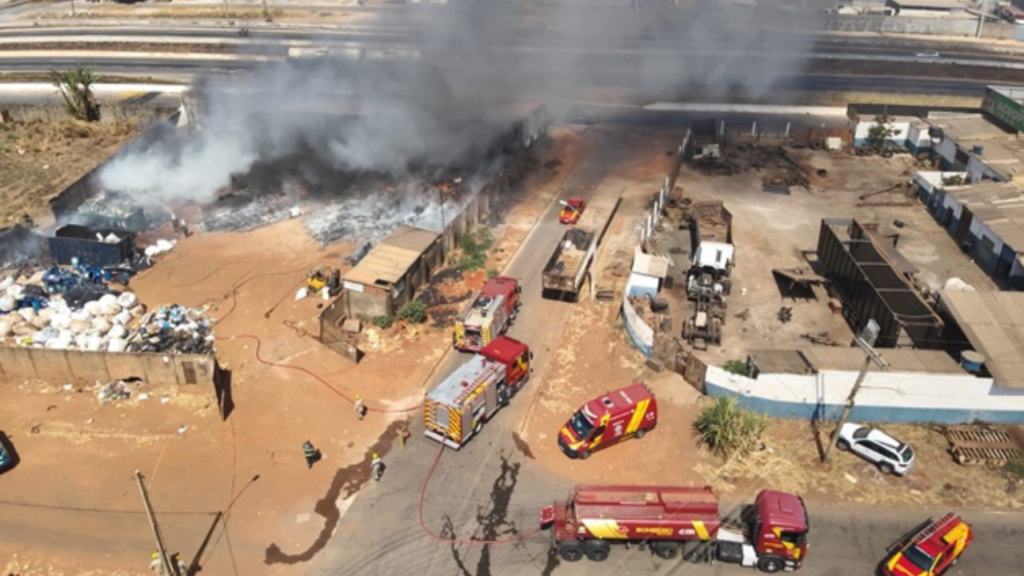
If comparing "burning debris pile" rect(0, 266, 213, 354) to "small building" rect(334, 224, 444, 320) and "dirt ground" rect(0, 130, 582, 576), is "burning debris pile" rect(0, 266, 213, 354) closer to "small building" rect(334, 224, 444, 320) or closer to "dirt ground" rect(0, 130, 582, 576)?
"dirt ground" rect(0, 130, 582, 576)

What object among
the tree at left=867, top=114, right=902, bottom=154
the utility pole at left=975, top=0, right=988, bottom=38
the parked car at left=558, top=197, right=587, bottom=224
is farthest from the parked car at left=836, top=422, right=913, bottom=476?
the utility pole at left=975, top=0, right=988, bottom=38

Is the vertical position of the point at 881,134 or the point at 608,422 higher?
the point at 881,134

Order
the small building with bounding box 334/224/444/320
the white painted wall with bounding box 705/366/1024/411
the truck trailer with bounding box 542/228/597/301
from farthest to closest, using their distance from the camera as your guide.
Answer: the truck trailer with bounding box 542/228/597/301
the small building with bounding box 334/224/444/320
the white painted wall with bounding box 705/366/1024/411

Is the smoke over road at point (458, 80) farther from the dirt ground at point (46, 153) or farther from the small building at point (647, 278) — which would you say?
the small building at point (647, 278)

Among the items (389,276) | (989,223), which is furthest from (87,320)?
(989,223)

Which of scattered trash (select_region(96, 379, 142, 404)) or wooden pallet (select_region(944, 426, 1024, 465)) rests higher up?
scattered trash (select_region(96, 379, 142, 404))

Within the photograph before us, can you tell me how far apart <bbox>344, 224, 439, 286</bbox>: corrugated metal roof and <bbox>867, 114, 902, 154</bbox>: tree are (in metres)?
40.4

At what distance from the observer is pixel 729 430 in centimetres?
3002

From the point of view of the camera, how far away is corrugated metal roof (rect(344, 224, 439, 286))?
38844 mm

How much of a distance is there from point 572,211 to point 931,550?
3063 cm

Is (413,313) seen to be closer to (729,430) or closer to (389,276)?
(389,276)

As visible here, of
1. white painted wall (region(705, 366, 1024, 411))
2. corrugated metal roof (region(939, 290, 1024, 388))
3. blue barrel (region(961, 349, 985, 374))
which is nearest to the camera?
white painted wall (region(705, 366, 1024, 411))

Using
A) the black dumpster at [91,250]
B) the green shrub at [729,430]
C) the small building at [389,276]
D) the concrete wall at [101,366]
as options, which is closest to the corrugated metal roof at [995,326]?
the green shrub at [729,430]

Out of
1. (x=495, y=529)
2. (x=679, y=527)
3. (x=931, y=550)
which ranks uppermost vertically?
(x=679, y=527)
